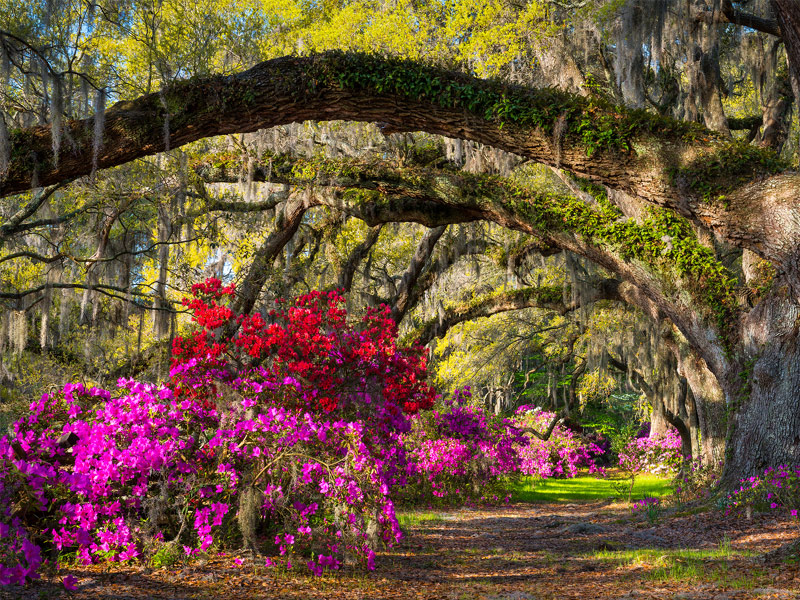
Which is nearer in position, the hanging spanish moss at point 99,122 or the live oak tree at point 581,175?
the hanging spanish moss at point 99,122

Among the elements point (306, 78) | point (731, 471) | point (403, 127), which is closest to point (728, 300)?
point (731, 471)

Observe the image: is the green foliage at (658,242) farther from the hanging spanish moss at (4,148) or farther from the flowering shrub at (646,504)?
the hanging spanish moss at (4,148)

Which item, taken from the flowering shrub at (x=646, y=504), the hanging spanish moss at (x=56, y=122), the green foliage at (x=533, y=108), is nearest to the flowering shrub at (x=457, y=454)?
the flowering shrub at (x=646, y=504)

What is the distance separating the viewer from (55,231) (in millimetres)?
10734

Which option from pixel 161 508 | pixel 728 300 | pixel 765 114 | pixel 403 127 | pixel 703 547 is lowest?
pixel 703 547

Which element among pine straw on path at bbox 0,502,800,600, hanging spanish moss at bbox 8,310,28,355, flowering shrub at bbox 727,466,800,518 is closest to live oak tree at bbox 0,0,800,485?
flowering shrub at bbox 727,466,800,518

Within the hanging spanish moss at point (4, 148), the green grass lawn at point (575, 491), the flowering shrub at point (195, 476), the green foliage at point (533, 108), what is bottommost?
the green grass lawn at point (575, 491)

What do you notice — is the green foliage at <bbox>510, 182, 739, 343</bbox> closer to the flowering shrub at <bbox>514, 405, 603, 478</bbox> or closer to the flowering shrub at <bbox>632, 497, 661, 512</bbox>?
the flowering shrub at <bbox>632, 497, 661, 512</bbox>

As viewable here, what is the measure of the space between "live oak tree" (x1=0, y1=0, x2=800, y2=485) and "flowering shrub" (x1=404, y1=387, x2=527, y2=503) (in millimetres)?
4041

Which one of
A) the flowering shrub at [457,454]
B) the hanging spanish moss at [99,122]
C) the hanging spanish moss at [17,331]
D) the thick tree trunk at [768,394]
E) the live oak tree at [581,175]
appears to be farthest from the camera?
the flowering shrub at [457,454]

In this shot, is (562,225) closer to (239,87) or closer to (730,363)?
(730,363)

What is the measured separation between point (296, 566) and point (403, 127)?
4.42m

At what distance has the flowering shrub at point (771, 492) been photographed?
24.2ft

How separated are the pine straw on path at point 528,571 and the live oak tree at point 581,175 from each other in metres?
1.70
